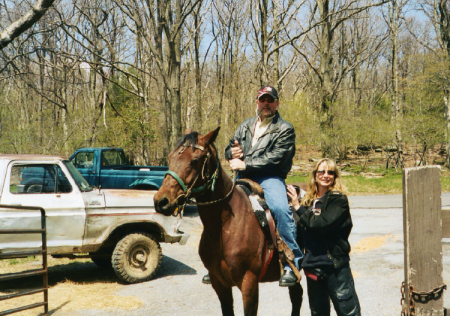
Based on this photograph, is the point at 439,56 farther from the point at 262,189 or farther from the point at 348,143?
the point at 262,189

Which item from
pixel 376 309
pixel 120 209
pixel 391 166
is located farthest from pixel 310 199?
pixel 391 166

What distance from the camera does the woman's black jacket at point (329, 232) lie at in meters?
3.02

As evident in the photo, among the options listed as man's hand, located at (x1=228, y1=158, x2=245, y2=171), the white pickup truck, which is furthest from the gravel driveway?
man's hand, located at (x1=228, y1=158, x2=245, y2=171)

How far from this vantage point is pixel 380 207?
45.2 feet

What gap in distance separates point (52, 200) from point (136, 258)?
1.81 m

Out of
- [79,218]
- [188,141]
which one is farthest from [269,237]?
[79,218]

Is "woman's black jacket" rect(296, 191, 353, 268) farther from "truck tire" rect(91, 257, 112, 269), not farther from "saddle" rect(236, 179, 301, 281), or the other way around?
"truck tire" rect(91, 257, 112, 269)

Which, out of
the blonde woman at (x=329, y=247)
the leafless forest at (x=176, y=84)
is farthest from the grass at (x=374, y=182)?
the blonde woman at (x=329, y=247)

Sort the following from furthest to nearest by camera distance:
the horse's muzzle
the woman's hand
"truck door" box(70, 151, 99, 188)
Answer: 1. "truck door" box(70, 151, 99, 188)
2. the woman's hand
3. the horse's muzzle

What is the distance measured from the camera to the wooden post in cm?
214

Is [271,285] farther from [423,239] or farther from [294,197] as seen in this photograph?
[423,239]

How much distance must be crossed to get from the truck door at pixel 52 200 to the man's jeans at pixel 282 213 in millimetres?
4080

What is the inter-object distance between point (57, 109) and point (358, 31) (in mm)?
31341

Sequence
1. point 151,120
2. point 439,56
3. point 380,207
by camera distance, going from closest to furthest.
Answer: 1. point 380,207
2. point 151,120
3. point 439,56
